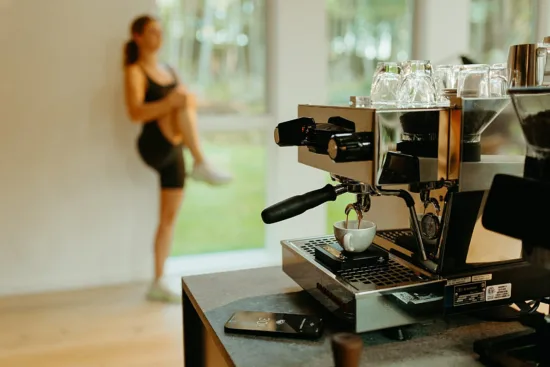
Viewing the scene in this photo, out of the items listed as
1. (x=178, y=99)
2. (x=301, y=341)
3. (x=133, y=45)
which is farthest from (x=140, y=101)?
(x=301, y=341)

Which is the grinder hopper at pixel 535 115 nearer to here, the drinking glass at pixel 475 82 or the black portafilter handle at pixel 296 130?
the drinking glass at pixel 475 82

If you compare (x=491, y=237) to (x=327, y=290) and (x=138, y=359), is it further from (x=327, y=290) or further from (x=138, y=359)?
(x=138, y=359)

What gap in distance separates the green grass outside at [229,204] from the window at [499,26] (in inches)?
70.2

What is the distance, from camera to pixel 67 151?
11.4ft

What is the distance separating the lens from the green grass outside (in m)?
3.85

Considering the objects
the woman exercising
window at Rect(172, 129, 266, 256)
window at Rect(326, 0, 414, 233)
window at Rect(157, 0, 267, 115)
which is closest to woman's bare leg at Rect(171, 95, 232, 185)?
the woman exercising

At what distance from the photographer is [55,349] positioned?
9.07 feet

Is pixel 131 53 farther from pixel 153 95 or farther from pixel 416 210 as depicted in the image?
pixel 416 210

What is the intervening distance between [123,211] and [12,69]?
1039 mm

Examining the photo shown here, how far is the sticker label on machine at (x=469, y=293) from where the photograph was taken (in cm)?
113

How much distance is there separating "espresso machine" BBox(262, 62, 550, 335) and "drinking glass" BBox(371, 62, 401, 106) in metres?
0.13

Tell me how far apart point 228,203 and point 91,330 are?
1.31 meters

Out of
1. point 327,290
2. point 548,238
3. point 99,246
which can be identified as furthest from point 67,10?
point 548,238

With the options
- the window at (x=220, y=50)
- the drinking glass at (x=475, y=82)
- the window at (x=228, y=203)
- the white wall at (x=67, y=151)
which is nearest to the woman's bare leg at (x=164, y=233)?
the white wall at (x=67, y=151)
